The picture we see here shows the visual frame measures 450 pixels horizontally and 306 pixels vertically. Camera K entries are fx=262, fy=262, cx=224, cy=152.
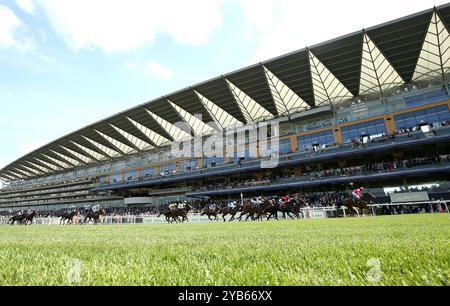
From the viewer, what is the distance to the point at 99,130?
57.5 metres

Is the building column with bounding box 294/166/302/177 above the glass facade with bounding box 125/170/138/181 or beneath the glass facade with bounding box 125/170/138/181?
beneath

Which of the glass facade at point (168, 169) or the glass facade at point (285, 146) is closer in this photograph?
the glass facade at point (285, 146)

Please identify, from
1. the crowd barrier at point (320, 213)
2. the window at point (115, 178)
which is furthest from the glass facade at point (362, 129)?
the window at point (115, 178)

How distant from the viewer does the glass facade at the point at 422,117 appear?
3344 centimetres

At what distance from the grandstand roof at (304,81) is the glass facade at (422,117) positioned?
499cm

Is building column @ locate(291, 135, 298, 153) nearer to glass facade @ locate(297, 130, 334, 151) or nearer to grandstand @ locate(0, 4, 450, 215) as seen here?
grandstand @ locate(0, 4, 450, 215)

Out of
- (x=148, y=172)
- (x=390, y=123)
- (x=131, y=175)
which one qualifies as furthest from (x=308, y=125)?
(x=131, y=175)

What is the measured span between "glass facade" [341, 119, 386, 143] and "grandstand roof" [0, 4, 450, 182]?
508 centimetres


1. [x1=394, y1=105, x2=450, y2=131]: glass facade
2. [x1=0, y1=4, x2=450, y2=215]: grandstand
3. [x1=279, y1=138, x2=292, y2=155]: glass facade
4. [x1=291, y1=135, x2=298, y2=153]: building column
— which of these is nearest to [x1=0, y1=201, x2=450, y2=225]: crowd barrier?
[x1=0, y1=4, x2=450, y2=215]: grandstand

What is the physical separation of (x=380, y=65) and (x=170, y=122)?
3541 cm

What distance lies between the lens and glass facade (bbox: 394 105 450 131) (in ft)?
110

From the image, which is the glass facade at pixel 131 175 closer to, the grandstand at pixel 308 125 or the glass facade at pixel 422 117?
the grandstand at pixel 308 125

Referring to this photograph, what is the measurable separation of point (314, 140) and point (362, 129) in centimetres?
704

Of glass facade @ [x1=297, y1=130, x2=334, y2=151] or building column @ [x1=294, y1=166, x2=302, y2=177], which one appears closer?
glass facade @ [x1=297, y1=130, x2=334, y2=151]
